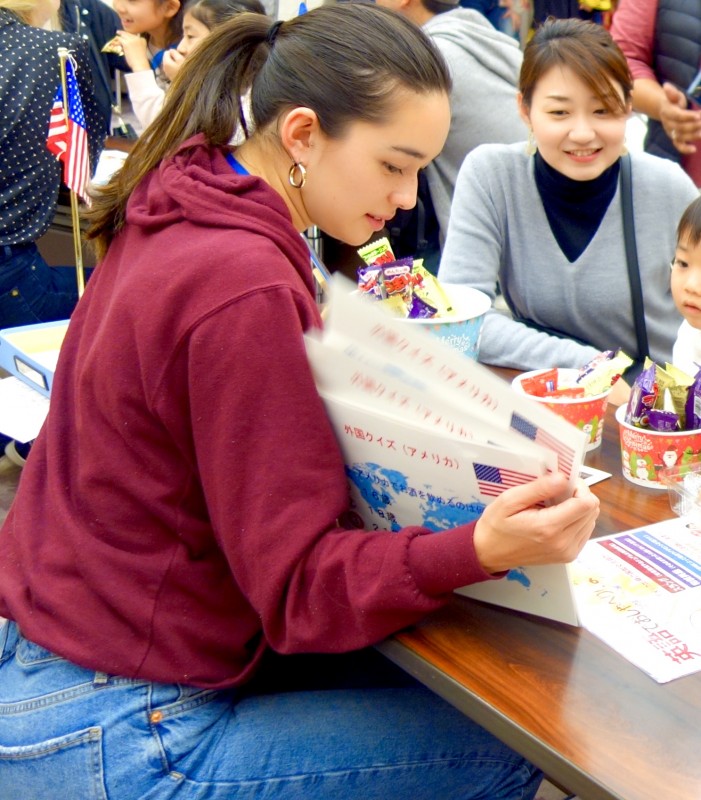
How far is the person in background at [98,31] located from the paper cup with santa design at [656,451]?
11.8 feet

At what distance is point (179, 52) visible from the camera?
3.85 m

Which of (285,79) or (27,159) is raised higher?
(285,79)

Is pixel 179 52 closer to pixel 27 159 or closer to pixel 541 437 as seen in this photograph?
pixel 27 159

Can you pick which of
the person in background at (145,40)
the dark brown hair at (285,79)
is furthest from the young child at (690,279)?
the person in background at (145,40)

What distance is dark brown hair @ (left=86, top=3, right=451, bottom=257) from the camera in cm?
107

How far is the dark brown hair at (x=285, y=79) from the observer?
1.07 meters

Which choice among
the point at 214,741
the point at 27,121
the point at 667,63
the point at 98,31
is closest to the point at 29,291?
the point at 27,121

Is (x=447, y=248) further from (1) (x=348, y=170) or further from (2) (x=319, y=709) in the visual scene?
(2) (x=319, y=709)

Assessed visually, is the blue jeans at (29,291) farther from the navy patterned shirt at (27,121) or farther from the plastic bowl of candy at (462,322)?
the plastic bowl of candy at (462,322)

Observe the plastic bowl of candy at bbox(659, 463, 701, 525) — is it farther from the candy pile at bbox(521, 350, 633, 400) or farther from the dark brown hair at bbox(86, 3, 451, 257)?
the dark brown hair at bbox(86, 3, 451, 257)

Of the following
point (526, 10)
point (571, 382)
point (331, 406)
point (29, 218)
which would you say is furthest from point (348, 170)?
point (526, 10)

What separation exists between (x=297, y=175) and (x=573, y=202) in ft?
3.25

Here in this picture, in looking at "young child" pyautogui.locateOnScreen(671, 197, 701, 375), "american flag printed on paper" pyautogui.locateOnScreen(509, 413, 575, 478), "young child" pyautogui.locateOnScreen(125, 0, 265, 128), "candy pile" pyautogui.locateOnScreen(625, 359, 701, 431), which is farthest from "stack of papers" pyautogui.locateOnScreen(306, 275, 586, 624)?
"young child" pyautogui.locateOnScreen(125, 0, 265, 128)

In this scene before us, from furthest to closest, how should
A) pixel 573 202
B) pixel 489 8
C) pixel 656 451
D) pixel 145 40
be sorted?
pixel 145 40, pixel 489 8, pixel 573 202, pixel 656 451
